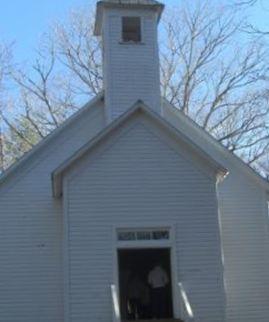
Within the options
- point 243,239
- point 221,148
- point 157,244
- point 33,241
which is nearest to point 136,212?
point 157,244

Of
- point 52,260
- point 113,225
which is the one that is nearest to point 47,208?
point 52,260

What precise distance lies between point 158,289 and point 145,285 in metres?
1.66

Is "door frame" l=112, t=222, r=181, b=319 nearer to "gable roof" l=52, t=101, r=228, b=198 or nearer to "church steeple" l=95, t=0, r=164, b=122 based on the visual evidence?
"gable roof" l=52, t=101, r=228, b=198

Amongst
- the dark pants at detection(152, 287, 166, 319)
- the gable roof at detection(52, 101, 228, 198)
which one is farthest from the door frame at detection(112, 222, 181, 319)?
the gable roof at detection(52, 101, 228, 198)

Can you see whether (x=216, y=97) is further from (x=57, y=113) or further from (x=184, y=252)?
(x=184, y=252)

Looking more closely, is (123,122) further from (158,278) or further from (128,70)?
(158,278)

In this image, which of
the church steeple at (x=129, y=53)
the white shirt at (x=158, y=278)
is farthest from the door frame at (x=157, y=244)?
the church steeple at (x=129, y=53)

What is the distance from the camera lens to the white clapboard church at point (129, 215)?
58.3ft

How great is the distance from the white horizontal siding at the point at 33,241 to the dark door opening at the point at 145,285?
77.1 inches

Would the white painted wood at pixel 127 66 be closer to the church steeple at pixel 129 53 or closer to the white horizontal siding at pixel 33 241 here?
the church steeple at pixel 129 53

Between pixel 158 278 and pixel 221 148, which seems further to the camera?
pixel 221 148

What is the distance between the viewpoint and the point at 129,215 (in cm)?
1805

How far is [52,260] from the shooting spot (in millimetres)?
19609

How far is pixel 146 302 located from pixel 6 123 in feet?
49.9
